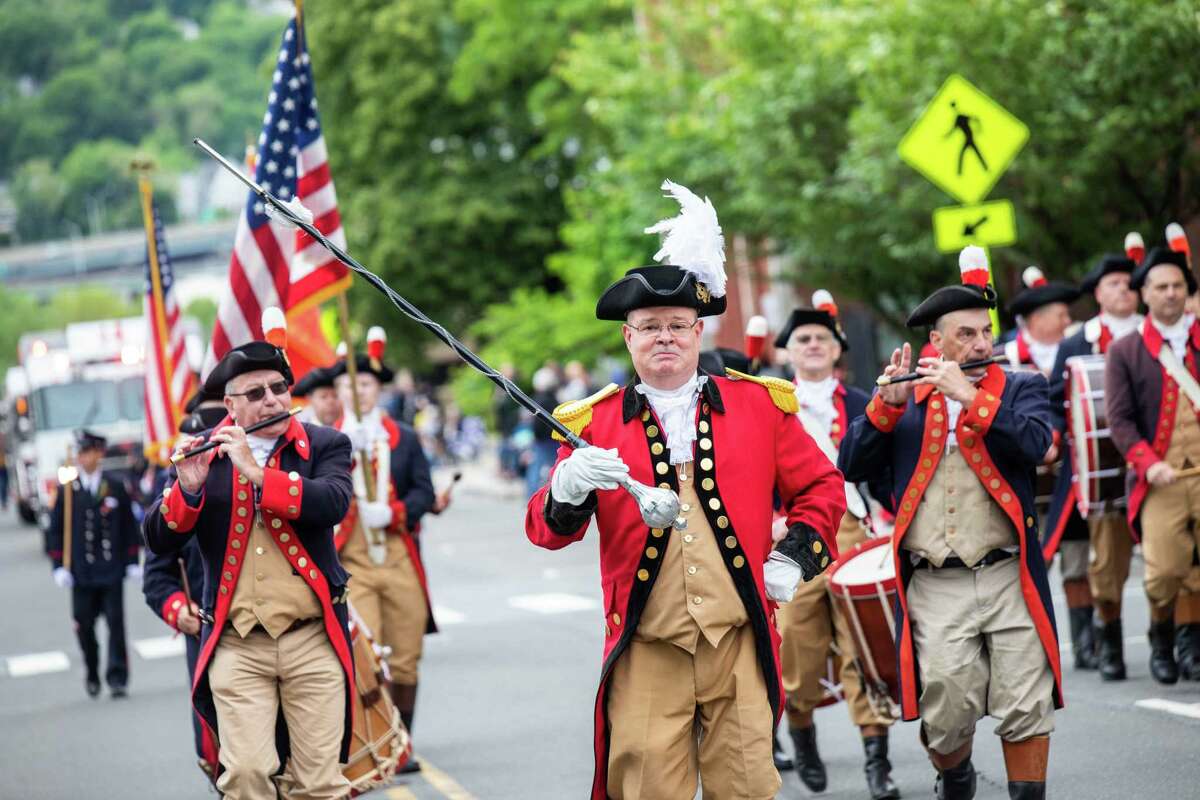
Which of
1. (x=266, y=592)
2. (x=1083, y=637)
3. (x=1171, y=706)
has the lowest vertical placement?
(x=1171, y=706)

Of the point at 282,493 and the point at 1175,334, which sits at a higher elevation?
the point at 1175,334

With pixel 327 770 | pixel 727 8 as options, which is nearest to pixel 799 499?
pixel 327 770

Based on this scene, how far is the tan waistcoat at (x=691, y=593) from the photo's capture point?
5.57m

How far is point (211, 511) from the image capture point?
23.0 feet

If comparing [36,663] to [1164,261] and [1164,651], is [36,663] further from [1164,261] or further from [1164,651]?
[1164,261]

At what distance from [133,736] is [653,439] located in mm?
7398

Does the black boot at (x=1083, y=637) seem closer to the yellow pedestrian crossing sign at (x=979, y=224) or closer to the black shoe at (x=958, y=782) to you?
the yellow pedestrian crossing sign at (x=979, y=224)

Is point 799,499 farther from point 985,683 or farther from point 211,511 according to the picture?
point 211,511

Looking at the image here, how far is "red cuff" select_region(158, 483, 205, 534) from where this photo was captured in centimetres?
686

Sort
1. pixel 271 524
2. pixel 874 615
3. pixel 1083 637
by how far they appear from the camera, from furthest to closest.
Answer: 1. pixel 1083 637
2. pixel 874 615
3. pixel 271 524

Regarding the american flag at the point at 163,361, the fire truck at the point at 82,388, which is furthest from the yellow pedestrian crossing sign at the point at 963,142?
the fire truck at the point at 82,388

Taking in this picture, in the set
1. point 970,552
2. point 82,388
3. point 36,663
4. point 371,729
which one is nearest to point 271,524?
point 371,729

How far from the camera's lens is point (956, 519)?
6.83m

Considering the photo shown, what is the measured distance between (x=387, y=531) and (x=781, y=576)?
16.1ft
